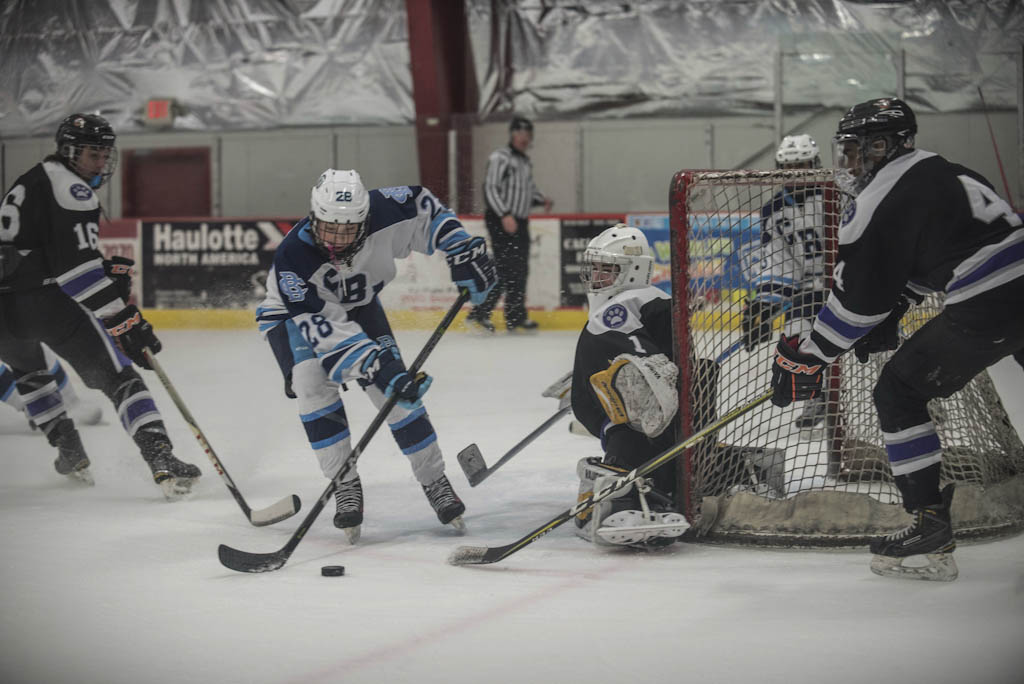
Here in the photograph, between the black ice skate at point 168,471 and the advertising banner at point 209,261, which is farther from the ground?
the advertising banner at point 209,261

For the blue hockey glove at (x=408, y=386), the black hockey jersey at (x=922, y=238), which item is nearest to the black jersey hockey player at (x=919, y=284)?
the black hockey jersey at (x=922, y=238)

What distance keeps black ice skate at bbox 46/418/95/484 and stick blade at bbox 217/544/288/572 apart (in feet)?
4.12

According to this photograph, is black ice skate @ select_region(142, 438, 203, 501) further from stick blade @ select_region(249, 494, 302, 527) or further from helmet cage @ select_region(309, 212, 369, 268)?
helmet cage @ select_region(309, 212, 369, 268)

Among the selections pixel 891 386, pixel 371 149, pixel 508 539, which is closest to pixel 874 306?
pixel 891 386

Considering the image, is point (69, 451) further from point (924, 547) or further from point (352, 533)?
point (924, 547)

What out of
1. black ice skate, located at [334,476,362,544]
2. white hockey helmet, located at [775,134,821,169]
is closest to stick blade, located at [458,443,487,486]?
black ice skate, located at [334,476,362,544]

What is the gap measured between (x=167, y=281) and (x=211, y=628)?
6.57 metres

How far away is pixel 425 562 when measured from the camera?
2.60 m

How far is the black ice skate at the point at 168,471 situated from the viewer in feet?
10.9

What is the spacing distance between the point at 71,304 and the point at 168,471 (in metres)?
0.59

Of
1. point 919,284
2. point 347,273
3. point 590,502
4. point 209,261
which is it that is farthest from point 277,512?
point 209,261

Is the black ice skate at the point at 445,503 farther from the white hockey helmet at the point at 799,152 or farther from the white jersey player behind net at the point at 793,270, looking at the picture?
the white hockey helmet at the point at 799,152

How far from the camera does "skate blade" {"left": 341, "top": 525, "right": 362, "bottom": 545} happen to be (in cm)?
279

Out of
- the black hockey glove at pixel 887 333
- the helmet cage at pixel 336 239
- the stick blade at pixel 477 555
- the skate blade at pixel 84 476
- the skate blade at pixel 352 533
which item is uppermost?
the helmet cage at pixel 336 239
